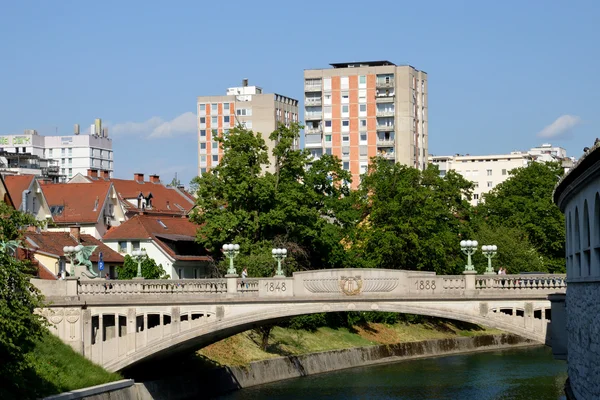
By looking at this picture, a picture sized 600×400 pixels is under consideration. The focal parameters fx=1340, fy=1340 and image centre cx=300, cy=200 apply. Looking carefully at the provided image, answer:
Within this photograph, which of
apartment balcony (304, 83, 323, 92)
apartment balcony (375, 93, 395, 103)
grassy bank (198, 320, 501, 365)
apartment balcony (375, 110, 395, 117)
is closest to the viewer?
grassy bank (198, 320, 501, 365)

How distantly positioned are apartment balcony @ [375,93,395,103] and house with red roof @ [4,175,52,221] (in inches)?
2298

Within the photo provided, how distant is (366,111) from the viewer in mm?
146125

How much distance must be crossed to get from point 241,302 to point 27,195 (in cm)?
4041

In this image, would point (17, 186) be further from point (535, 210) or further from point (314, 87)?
point (314, 87)

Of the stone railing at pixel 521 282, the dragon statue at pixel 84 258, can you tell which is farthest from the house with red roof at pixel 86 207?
the stone railing at pixel 521 282

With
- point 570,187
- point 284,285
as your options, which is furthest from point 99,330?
point 570,187

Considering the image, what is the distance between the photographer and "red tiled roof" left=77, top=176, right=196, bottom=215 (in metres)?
114

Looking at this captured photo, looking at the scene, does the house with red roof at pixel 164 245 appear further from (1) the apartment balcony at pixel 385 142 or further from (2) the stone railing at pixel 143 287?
(1) the apartment balcony at pixel 385 142

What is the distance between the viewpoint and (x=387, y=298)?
1996 inches

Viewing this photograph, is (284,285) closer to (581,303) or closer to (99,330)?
(99,330)

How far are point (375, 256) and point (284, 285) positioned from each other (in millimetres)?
34308

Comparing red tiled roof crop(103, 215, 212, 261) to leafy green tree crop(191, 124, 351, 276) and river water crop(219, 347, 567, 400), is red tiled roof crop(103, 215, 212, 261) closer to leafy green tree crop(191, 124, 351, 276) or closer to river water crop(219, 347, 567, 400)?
leafy green tree crop(191, 124, 351, 276)

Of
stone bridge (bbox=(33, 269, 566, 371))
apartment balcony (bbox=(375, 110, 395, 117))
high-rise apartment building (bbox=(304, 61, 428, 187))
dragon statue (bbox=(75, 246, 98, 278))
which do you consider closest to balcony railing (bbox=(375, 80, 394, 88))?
high-rise apartment building (bbox=(304, 61, 428, 187))

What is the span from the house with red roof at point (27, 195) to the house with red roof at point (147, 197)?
1240 cm
